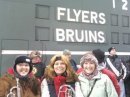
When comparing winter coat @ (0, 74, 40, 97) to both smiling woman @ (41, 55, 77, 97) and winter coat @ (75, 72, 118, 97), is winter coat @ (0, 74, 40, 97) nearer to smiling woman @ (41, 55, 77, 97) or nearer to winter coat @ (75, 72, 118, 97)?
smiling woman @ (41, 55, 77, 97)

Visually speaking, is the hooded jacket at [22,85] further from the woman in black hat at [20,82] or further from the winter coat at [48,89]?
the winter coat at [48,89]

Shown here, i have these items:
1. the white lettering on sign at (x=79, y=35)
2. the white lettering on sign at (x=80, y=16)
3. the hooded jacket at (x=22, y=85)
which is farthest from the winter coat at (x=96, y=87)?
the white lettering on sign at (x=80, y=16)

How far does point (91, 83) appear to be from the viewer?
14.5 ft

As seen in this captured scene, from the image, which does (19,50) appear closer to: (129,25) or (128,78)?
(128,78)

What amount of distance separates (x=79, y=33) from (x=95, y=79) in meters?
7.02

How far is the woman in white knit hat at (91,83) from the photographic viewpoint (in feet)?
14.4

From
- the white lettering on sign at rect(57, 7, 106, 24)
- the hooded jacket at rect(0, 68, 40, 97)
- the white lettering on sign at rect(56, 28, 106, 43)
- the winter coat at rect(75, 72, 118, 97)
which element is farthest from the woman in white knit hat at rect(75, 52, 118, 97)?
the white lettering on sign at rect(57, 7, 106, 24)

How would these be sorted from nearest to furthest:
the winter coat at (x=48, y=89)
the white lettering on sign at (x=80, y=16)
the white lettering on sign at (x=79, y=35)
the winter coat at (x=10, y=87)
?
the winter coat at (x=10, y=87)
the winter coat at (x=48, y=89)
the white lettering on sign at (x=79, y=35)
the white lettering on sign at (x=80, y=16)

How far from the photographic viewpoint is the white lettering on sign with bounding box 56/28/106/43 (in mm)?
10859

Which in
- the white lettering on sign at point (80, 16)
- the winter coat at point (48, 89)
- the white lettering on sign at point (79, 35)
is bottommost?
the winter coat at point (48, 89)

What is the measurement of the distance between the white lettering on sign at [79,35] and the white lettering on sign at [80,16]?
300 millimetres

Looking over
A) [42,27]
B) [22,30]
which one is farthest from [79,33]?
[22,30]

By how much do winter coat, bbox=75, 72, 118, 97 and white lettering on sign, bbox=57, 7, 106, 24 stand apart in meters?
6.51

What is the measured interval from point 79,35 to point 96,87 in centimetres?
703
